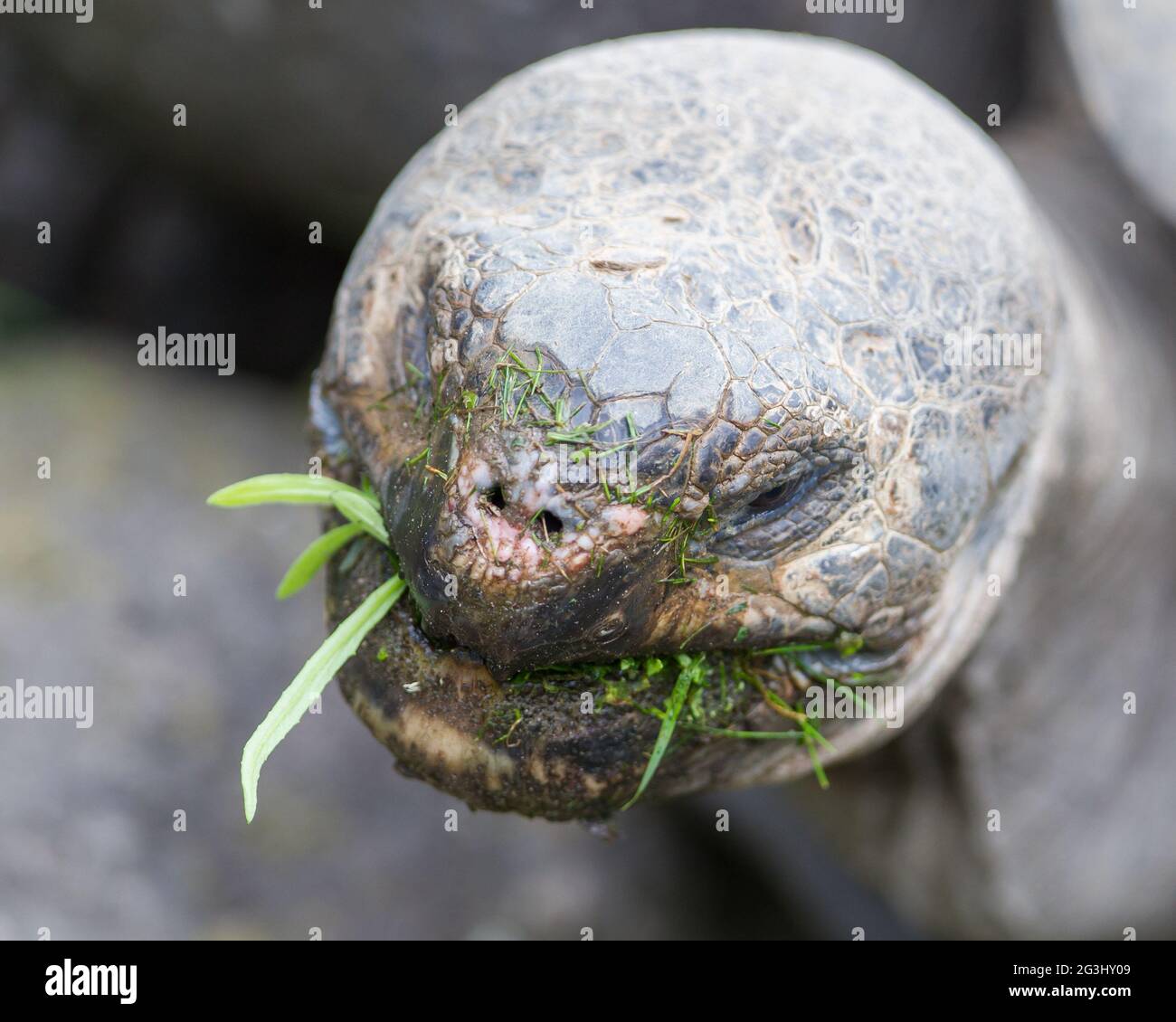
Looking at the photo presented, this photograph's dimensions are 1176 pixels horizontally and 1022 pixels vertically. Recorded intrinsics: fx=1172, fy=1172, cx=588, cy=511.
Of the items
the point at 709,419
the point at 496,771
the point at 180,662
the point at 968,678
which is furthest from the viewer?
the point at 180,662

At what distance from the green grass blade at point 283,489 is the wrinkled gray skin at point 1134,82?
1534 millimetres

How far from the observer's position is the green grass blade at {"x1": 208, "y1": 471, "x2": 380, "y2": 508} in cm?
133

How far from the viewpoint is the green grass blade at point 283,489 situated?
1.33 metres

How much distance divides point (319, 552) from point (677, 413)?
1.69ft

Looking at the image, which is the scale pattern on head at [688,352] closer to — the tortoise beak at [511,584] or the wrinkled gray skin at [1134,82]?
the tortoise beak at [511,584]

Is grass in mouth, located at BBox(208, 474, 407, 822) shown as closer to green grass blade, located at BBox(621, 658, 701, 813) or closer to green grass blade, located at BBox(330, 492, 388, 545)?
green grass blade, located at BBox(330, 492, 388, 545)

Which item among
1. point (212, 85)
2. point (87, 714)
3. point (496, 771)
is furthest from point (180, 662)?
point (496, 771)

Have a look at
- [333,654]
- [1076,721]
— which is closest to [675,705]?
[333,654]

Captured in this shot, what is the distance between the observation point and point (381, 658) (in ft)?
4.02

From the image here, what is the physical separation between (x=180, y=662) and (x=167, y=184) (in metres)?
1.44

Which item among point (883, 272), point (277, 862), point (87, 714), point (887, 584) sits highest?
point (883, 272)

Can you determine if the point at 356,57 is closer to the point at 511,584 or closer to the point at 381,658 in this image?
the point at 381,658

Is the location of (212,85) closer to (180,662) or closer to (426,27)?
(426,27)

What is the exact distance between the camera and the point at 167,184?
3.31 m
